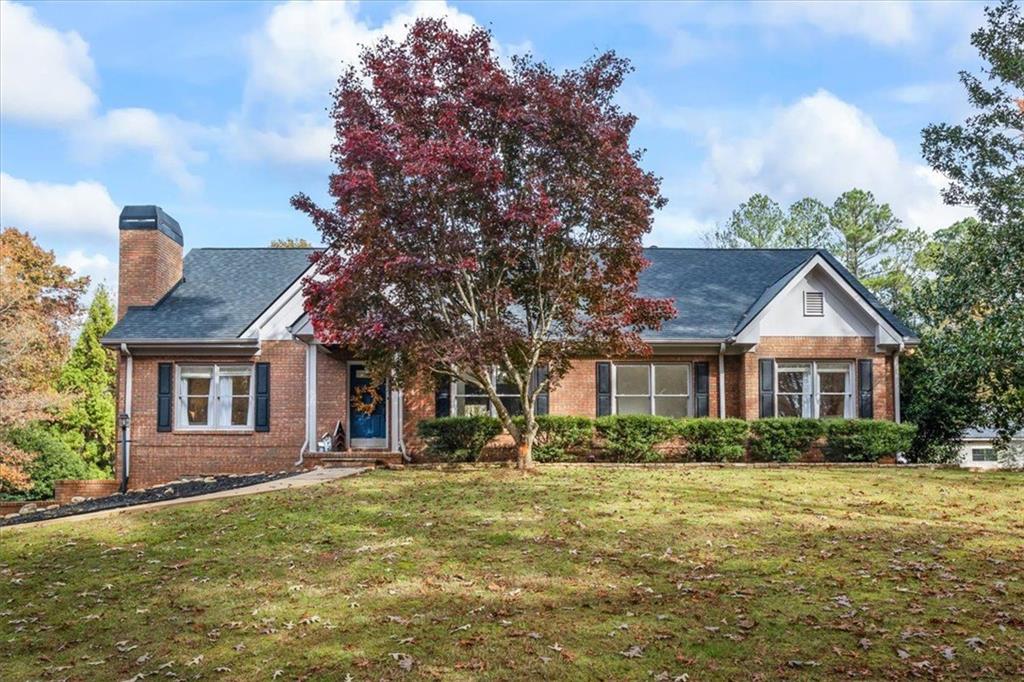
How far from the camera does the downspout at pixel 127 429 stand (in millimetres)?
19312

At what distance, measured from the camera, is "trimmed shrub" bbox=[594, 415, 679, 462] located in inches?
707

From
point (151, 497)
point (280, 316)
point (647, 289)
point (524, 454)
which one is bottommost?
point (151, 497)

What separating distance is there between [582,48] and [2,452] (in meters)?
17.0

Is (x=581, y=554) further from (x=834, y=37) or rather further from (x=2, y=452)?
(x=2, y=452)

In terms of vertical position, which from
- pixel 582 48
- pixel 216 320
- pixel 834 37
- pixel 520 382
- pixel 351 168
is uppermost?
pixel 834 37

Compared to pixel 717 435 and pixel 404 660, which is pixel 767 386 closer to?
pixel 717 435

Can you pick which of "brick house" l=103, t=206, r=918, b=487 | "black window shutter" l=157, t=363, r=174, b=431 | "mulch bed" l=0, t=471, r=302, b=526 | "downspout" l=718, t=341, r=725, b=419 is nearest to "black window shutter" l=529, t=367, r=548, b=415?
"brick house" l=103, t=206, r=918, b=487

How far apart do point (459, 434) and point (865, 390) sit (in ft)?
31.3

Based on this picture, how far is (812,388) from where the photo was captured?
64.5ft

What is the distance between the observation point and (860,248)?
39.8 m

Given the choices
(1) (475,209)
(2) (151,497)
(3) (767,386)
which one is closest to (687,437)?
(3) (767,386)

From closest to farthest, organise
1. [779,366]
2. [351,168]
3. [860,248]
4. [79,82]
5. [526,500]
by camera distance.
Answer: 1. [526,500]
2. [351,168]
3. [779,366]
4. [79,82]
5. [860,248]

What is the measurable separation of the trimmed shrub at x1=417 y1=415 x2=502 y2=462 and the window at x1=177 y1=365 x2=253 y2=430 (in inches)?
192

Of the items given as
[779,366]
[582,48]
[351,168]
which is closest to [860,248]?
[779,366]
